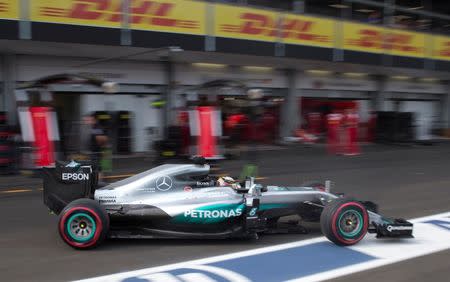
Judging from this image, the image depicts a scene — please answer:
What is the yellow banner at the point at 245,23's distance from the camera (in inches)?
674

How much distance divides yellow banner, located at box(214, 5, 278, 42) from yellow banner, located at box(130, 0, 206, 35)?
0.73 metres

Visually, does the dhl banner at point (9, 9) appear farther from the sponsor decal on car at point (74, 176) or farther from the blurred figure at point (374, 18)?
the blurred figure at point (374, 18)

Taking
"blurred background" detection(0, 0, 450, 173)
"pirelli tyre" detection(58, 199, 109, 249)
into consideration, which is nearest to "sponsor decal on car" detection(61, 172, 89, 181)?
"pirelli tyre" detection(58, 199, 109, 249)

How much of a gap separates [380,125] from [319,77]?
3.59m

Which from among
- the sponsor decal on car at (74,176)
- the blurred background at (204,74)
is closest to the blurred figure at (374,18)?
the blurred background at (204,74)

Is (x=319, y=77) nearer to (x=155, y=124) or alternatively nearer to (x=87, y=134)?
(x=155, y=124)

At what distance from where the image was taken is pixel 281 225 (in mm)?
7148

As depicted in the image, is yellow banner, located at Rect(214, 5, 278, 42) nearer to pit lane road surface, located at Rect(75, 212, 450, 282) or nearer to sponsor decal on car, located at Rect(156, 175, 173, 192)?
sponsor decal on car, located at Rect(156, 175, 173, 192)

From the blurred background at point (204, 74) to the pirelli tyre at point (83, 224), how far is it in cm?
561

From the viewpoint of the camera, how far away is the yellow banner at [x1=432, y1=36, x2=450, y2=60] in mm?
24873

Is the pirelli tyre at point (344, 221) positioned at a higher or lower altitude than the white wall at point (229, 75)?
→ lower

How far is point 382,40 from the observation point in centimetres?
2241

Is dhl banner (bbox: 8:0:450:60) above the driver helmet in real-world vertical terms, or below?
above

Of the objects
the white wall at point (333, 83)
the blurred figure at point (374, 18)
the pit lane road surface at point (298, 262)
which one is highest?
the blurred figure at point (374, 18)
